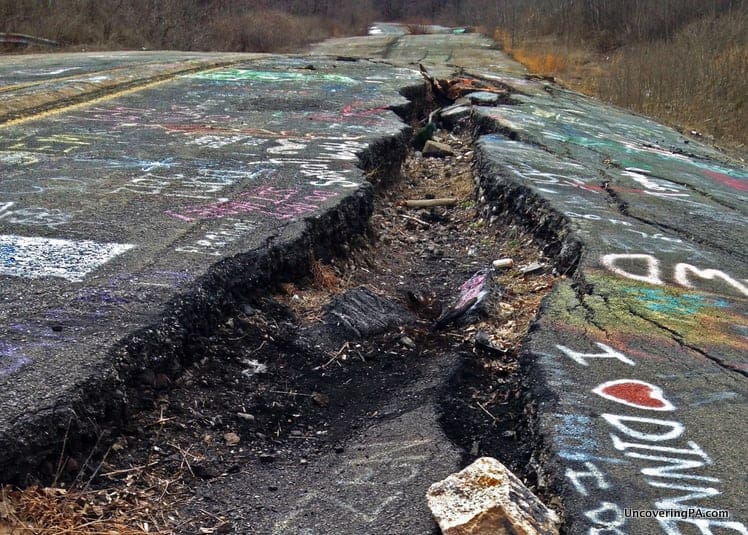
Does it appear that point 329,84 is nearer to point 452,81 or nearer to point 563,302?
point 452,81

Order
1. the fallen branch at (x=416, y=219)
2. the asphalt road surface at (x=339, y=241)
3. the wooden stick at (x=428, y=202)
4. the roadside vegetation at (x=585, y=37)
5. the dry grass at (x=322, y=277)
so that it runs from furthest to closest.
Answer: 1. the roadside vegetation at (x=585, y=37)
2. the wooden stick at (x=428, y=202)
3. the fallen branch at (x=416, y=219)
4. the dry grass at (x=322, y=277)
5. the asphalt road surface at (x=339, y=241)

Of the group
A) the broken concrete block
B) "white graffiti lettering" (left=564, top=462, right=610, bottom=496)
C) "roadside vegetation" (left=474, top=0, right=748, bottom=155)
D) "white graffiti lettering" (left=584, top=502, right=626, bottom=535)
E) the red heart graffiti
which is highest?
"roadside vegetation" (left=474, top=0, right=748, bottom=155)

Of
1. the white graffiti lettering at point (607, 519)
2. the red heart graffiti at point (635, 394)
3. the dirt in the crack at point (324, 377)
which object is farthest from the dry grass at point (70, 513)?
the red heart graffiti at point (635, 394)

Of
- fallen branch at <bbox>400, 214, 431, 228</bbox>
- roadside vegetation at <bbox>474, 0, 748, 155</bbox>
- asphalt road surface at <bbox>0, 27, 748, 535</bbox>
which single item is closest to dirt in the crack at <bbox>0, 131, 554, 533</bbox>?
asphalt road surface at <bbox>0, 27, 748, 535</bbox>

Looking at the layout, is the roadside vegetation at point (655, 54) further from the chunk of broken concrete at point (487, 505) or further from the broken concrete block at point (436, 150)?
the chunk of broken concrete at point (487, 505)

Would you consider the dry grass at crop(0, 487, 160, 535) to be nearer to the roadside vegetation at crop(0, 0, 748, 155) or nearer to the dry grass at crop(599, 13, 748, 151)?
the roadside vegetation at crop(0, 0, 748, 155)

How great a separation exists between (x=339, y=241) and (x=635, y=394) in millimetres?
2102

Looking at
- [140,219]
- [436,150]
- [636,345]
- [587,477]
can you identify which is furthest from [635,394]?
[436,150]

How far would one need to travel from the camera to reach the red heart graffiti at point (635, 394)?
104 inches

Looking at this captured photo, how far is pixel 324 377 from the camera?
312cm

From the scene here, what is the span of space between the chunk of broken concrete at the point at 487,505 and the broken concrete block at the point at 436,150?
5.38m

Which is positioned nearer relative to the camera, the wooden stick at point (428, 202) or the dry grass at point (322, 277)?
the dry grass at point (322, 277)

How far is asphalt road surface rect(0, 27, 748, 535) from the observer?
7.48 feet

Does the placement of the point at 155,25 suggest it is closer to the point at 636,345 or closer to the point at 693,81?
the point at 693,81
